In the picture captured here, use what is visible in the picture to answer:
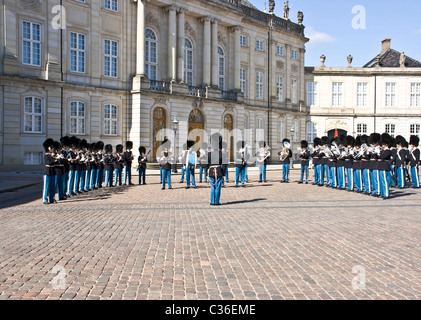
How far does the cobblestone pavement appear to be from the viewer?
220 inches

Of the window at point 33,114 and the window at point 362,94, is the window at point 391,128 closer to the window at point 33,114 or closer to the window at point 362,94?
the window at point 362,94

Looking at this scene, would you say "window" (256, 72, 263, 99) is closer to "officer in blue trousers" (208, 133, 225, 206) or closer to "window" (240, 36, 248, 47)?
"window" (240, 36, 248, 47)

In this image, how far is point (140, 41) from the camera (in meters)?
33.1

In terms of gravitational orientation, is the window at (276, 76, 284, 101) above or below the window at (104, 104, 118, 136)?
above

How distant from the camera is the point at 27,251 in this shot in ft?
24.4

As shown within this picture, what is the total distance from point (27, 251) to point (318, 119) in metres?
48.8

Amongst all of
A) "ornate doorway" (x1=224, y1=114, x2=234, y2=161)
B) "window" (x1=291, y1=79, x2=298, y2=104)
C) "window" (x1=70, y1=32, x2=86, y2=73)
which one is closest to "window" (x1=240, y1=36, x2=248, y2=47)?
"ornate doorway" (x1=224, y1=114, x2=234, y2=161)

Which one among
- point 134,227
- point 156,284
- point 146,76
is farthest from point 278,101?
point 156,284

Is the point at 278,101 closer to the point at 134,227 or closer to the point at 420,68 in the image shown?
the point at 420,68

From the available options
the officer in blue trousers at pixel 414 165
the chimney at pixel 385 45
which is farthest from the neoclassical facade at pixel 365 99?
the officer in blue trousers at pixel 414 165

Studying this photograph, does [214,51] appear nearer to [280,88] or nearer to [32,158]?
[280,88]

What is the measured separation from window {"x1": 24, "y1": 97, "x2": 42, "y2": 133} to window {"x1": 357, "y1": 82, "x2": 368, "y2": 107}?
127 ft

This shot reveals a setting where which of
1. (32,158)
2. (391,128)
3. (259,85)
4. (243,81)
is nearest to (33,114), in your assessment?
(32,158)

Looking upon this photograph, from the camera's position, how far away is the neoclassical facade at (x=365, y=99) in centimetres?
5181
